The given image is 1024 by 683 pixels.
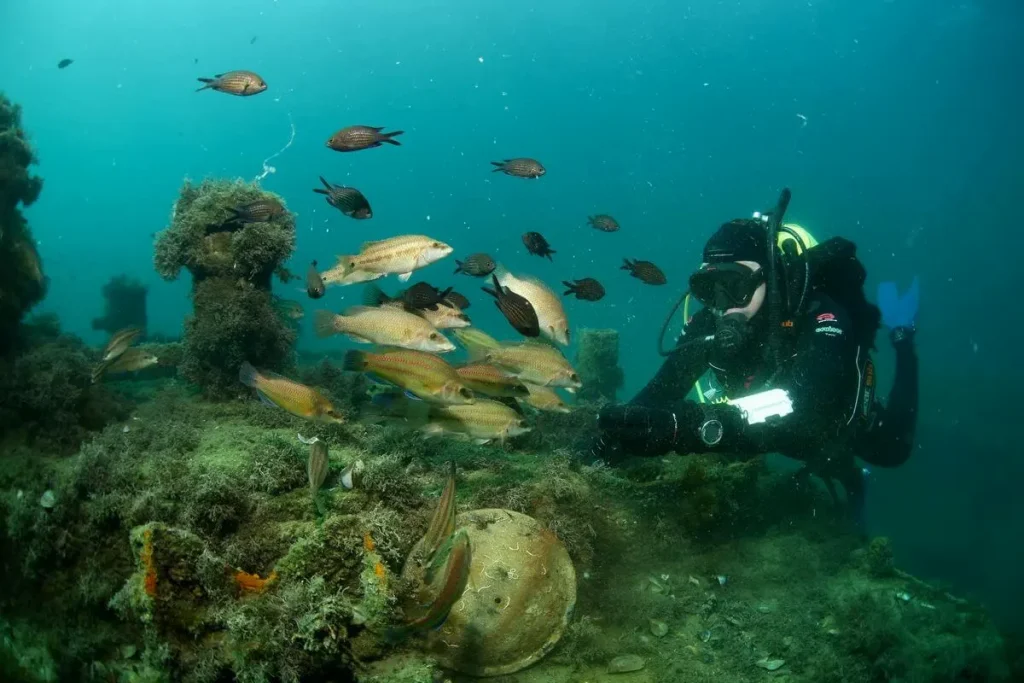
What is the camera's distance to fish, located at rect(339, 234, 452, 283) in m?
4.16

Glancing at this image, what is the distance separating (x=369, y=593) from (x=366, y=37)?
119 metres

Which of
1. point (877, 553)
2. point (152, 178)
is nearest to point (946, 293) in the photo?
point (877, 553)

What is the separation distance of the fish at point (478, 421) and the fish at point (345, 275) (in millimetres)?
1424

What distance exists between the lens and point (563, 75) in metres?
104

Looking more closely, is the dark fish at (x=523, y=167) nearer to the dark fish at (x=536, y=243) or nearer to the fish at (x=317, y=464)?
the dark fish at (x=536, y=243)

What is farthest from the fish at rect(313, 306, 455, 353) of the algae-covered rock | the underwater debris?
the algae-covered rock

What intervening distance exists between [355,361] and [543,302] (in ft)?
4.74

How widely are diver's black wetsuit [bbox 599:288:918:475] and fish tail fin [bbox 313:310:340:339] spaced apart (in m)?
2.85

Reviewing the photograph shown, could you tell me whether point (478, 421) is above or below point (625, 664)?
above

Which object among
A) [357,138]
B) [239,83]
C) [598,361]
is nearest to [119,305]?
[239,83]

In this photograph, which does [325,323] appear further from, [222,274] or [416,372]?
[222,274]

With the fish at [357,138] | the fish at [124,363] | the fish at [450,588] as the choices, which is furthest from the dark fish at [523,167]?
the fish at [124,363]

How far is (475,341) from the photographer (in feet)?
13.3

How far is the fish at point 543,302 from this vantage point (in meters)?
3.77
